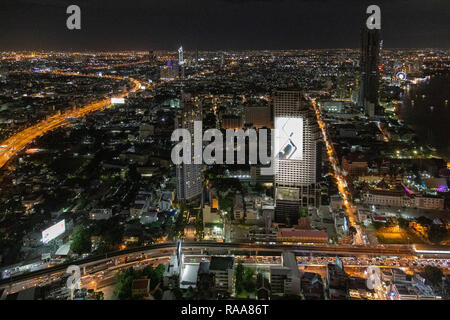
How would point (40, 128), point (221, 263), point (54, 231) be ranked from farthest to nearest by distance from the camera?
point (40, 128) < point (54, 231) < point (221, 263)

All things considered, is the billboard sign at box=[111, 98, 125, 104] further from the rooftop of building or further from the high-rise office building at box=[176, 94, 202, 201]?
the rooftop of building

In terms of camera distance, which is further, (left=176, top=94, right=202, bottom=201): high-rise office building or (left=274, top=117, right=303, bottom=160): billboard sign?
(left=274, top=117, right=303, bottom=160): billboard sign

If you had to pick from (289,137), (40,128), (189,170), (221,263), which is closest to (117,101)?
(40,128)

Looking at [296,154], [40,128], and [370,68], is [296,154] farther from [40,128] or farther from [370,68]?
[370,68]

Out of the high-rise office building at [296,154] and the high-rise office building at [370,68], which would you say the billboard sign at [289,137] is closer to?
the high-rise office building at [296,154]

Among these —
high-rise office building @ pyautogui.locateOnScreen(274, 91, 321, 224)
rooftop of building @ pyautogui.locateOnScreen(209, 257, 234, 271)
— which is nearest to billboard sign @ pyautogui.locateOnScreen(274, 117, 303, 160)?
high-rise office building @ pyautogui.locateOnScreen(274, 91, 321, 224)
